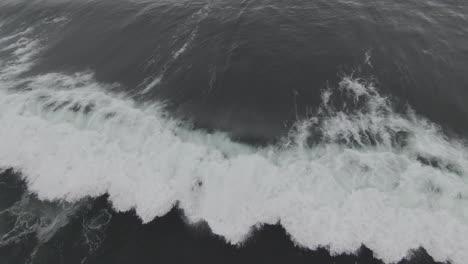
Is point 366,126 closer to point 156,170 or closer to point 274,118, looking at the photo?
point 274,118

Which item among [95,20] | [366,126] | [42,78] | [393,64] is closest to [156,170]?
[366,126]

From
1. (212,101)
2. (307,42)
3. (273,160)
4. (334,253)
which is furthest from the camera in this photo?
(307,42)

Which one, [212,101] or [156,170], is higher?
[212,101]

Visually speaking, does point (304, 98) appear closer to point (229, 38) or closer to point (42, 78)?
point (229, 38)

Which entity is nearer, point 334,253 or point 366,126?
point 334,253

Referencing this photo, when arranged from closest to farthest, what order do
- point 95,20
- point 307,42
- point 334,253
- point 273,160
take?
point 334,253
point 273,160
point 307,42
point 95,20

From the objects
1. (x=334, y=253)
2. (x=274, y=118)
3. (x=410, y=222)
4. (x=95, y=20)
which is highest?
(x=95, y=20)

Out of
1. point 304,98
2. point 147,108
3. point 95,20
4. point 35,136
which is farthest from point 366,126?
point 95,20
